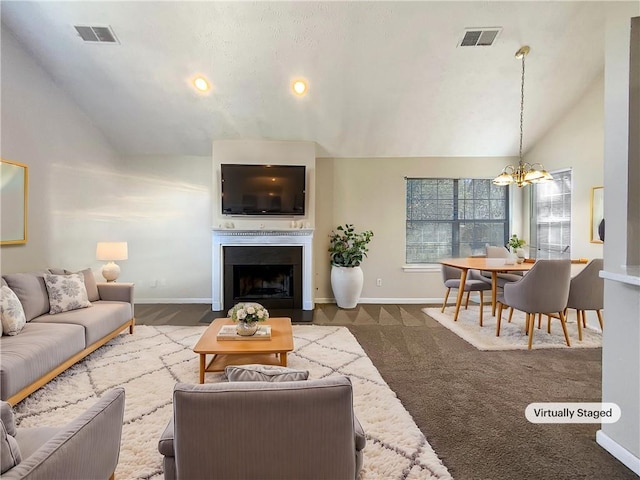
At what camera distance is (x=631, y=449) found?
1.87m

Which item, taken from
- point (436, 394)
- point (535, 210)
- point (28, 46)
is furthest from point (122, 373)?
point (535, 210)

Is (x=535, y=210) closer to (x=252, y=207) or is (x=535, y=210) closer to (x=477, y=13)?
(x=477, y=13)

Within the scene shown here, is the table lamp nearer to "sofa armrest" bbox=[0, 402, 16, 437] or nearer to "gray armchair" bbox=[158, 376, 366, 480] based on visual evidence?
"sofa armrest" bbox=[0, 402, 16, 437]

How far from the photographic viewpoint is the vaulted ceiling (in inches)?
138

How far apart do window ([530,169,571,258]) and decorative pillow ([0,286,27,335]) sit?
6.04 metres

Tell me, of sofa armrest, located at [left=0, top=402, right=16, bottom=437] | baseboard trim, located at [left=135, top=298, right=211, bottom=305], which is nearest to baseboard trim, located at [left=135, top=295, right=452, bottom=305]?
baseboard trim, located at [left=135, top=298, right=211, bottom=305]

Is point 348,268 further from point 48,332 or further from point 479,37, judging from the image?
point 48,332

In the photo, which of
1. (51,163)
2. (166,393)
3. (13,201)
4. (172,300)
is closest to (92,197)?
(51,163)

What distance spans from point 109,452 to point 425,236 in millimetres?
5312

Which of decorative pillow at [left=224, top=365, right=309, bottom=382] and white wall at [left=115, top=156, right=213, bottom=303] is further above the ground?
white wall at [left=115, top=156, right=213, bottom=303]

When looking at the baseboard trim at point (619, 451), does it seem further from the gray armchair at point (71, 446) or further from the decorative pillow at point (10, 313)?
the decorative pillow at point (10, 313)

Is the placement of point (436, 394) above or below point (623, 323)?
below

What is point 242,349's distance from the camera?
8.80ft

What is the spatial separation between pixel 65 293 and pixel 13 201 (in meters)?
1.07
